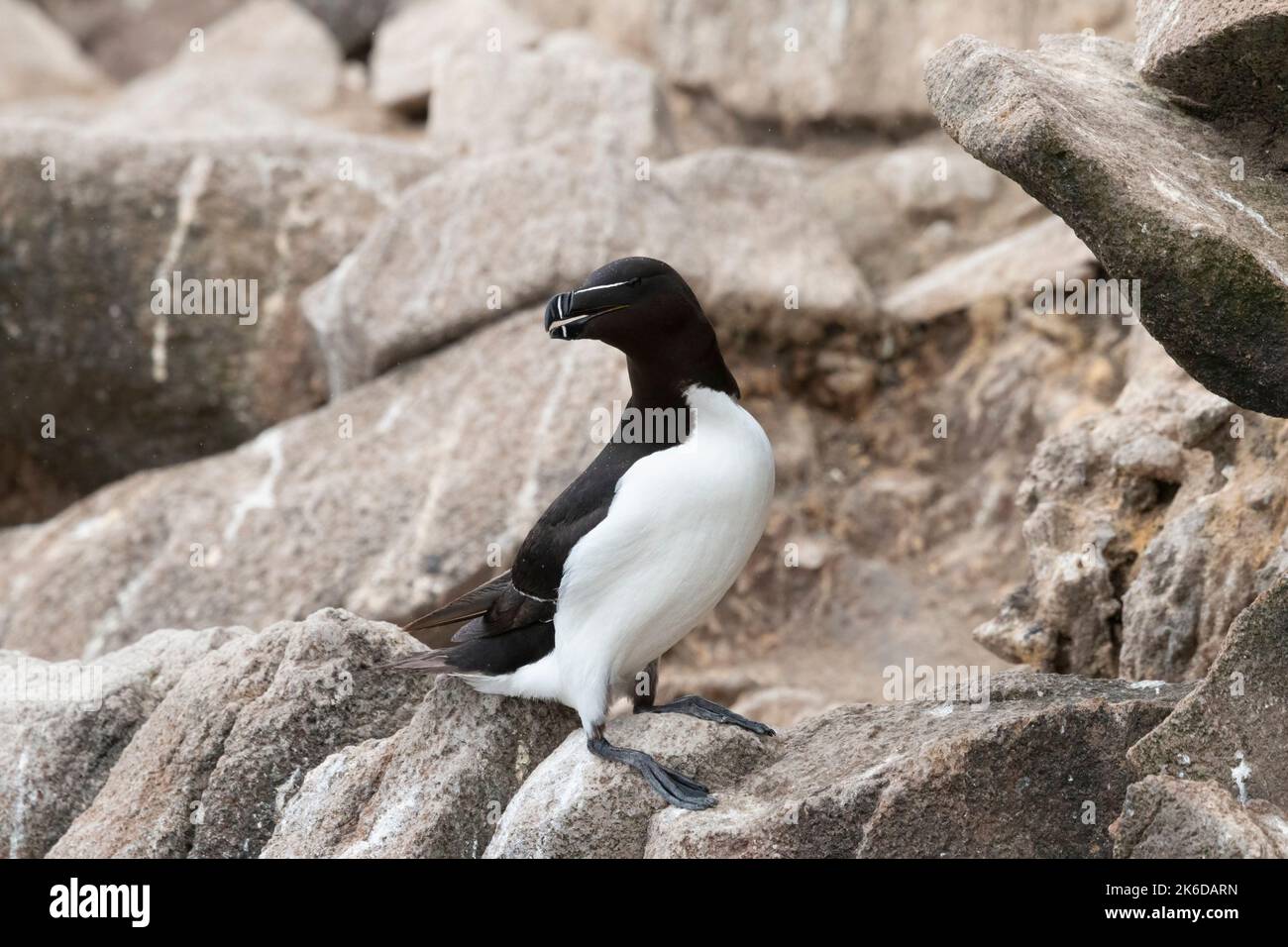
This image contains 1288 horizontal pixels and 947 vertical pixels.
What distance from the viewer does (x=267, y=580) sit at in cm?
905

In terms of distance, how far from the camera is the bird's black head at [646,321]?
505 centimetres

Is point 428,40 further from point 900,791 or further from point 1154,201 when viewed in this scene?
point 900,791

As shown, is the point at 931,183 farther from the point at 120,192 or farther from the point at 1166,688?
the point at 1166,688

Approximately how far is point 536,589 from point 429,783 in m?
0.71

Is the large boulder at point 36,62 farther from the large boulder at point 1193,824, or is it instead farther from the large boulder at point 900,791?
the large boulder at point 1193,824

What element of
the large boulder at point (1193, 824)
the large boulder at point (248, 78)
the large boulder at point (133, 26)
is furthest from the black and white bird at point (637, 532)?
the large boulder at point (133, 26)

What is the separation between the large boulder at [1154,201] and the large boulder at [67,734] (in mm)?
3752

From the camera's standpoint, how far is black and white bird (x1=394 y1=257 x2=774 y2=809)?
5105 millimetres

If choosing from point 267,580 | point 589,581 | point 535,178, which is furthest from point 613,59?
point 589,581

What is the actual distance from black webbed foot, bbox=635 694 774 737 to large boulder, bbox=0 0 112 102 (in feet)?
50.6
